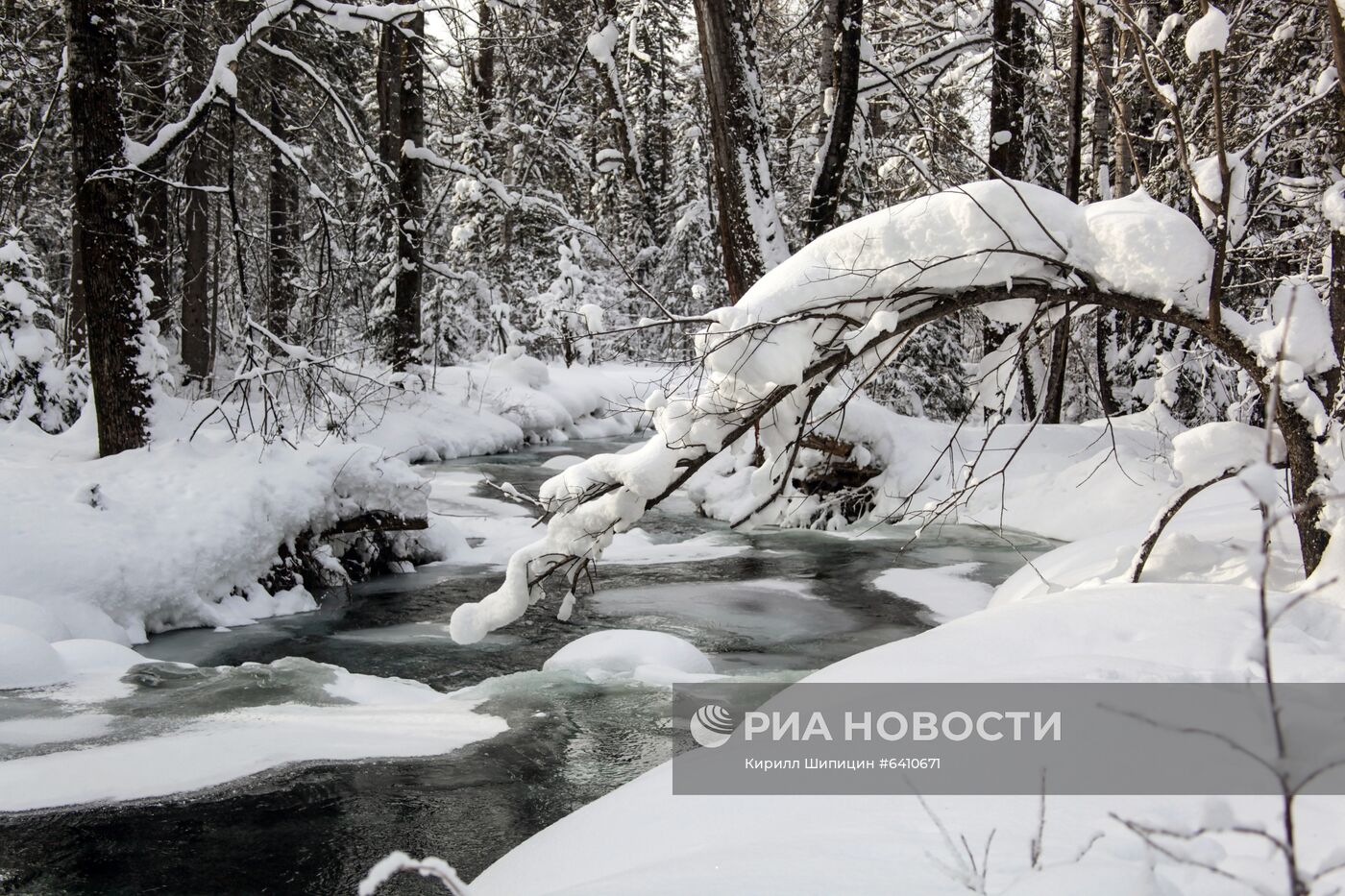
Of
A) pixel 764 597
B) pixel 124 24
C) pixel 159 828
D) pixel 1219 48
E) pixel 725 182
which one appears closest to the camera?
pixel 1219 48

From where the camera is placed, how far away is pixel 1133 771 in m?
2.89

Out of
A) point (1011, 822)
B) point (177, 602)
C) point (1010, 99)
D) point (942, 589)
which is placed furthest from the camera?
point (1010, 99)

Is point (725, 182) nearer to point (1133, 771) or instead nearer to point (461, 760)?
point (461, 760)

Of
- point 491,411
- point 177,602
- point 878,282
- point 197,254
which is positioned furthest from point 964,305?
point 491,411

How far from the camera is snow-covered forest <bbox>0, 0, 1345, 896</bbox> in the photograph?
11.6 ft

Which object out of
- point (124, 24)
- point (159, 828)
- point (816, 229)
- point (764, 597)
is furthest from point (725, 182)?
point (124, 24)

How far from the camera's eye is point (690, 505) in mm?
13562

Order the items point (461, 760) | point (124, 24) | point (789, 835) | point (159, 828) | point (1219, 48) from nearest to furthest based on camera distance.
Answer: point (789, 835)
point (1219, 48)
point (159, 828)
point (461, 760)
point (124, 24)

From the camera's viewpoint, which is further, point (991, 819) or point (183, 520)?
point (183, 520)

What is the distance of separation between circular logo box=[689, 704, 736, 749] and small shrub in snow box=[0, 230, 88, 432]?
8.71 meters

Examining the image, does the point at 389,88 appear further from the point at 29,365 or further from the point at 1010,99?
the point at 1010,99

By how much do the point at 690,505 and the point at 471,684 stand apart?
288 inches

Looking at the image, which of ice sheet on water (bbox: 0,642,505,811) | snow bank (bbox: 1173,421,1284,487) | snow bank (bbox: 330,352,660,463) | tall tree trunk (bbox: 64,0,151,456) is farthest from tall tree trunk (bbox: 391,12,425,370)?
snow bank (bbox: 1173,421,1284,487)

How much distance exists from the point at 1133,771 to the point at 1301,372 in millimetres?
2387
